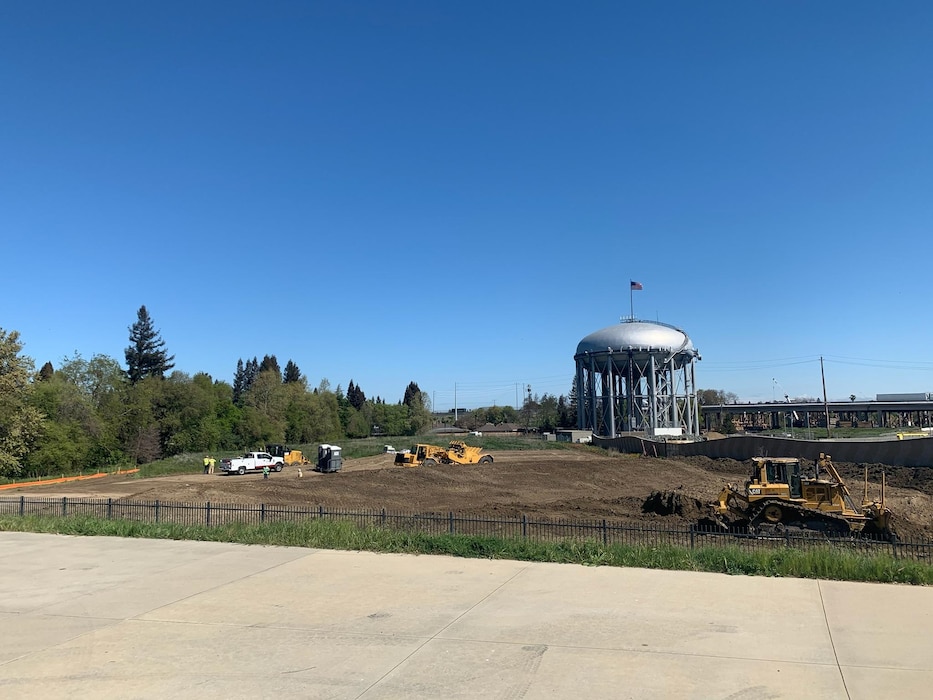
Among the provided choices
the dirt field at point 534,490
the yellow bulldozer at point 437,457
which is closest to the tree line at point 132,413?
the dirt field at point 534,490

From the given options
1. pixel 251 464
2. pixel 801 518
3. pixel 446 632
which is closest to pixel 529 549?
pixel 446 632

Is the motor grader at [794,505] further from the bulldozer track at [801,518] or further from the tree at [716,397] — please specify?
the tree at [716,397]

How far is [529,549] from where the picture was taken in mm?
15984

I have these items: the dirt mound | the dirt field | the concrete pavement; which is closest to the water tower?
the dirt field

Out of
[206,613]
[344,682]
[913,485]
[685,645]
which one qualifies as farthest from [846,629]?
[913,485]

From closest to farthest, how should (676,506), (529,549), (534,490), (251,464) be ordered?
(529,549) → (676,506) → (534,490) → (251,464)

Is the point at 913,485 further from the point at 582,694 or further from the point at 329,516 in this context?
the point at 582,694

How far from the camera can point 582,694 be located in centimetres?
745

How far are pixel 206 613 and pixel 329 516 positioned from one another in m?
9.82

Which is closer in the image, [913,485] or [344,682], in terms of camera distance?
[344,682]

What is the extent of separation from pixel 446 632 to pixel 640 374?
273 ft

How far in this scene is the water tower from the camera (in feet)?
289

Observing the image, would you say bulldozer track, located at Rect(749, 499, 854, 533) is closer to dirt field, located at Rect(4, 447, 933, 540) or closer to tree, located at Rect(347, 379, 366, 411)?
dirt field, located at Rect(4, 447, 933, 540)

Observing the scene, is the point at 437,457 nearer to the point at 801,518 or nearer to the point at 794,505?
the point at 794,505
